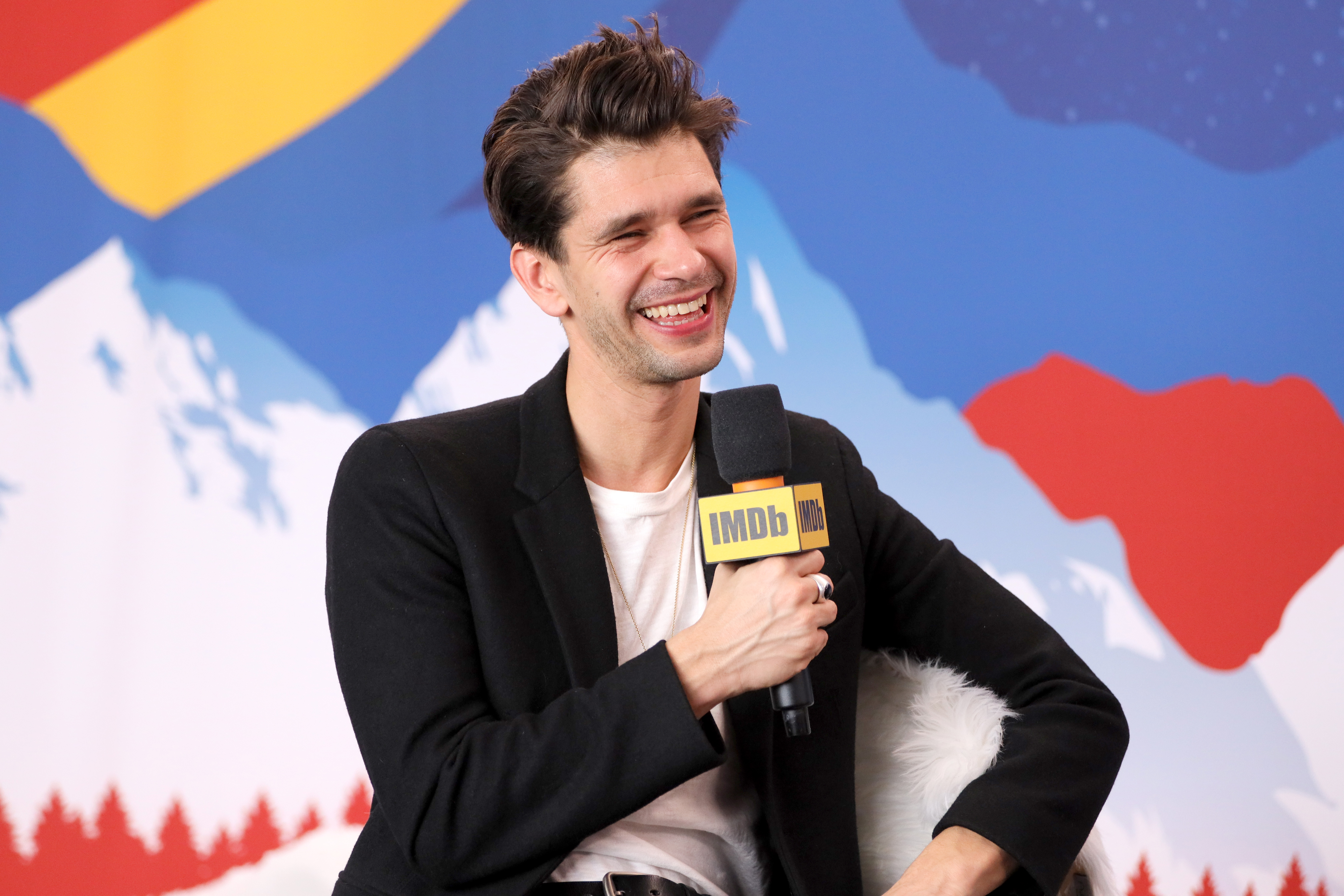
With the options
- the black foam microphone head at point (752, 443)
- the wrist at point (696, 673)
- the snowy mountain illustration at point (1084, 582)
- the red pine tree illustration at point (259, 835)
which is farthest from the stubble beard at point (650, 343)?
the red pine tree illustration at point (259, 835)

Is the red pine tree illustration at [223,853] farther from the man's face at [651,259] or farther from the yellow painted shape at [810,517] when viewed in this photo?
the yellow painted shape at [810,517]

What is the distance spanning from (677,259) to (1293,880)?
218cm

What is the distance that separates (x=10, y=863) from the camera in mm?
2924

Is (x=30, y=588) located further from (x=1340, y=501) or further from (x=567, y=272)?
(x=1340, y=501)

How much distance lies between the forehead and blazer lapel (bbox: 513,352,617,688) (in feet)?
1.01

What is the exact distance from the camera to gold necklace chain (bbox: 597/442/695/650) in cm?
173

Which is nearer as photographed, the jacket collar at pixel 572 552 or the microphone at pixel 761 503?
the microphone at pixel 761 503

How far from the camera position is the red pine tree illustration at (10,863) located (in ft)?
9.56

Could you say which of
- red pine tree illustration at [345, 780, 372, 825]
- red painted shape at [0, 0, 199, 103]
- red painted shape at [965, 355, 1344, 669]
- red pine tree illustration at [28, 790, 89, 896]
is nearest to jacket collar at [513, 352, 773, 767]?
red painted shape at [965, 355, 1344, 669]

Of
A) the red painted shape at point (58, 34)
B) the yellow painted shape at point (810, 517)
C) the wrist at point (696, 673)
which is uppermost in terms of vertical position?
the red painted shape at point (58, 34)

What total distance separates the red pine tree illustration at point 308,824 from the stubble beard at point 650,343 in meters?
1.81

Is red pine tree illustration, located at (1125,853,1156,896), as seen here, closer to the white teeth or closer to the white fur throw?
the white fur throw

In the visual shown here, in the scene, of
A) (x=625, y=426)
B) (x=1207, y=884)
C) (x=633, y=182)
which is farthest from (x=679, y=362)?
(x=1207, y=884)

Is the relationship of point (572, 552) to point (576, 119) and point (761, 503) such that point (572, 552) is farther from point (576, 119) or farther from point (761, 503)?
point (576, 119)
